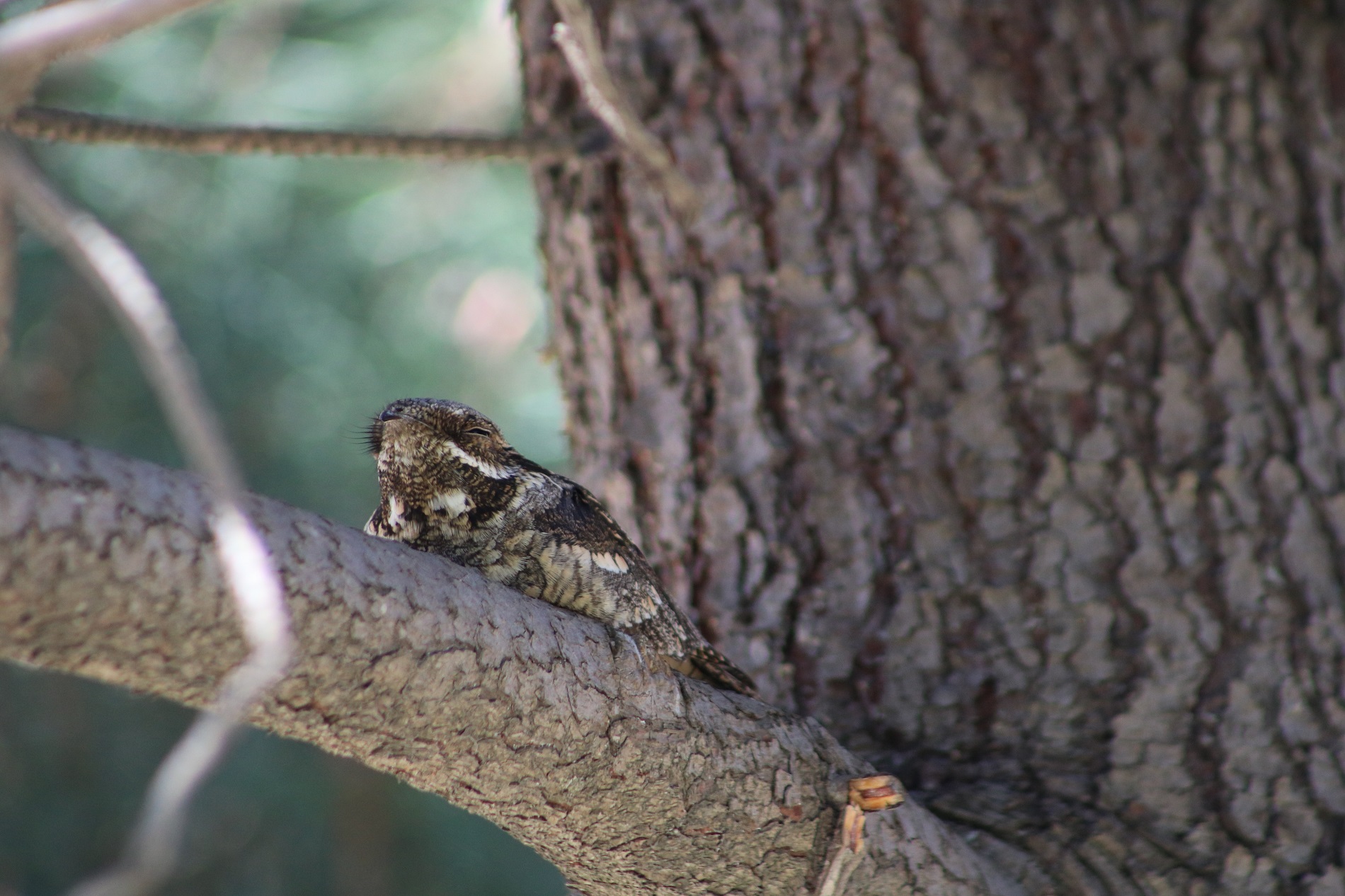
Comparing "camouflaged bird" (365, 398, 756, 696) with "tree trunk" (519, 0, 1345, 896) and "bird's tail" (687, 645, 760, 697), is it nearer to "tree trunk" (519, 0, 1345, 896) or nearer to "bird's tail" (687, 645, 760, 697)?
"bird's tail" (687, 645, 760, 697)

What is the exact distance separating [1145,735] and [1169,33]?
1384 millimetres

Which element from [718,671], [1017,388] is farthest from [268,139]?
[1017,388]

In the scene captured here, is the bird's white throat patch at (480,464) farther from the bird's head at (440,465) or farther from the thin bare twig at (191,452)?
the thin bare twig at (191,452)

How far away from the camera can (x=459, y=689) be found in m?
1.41

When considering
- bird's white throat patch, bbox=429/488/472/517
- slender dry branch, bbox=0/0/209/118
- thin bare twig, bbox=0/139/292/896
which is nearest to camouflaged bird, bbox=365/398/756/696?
bird's white throat patch, bbox=429/488/472/517

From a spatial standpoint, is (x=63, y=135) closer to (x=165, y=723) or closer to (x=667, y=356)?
(x=667, y=356)

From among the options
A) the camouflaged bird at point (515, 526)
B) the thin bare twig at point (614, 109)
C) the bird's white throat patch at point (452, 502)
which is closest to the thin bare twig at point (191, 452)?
the camouflaged bird at point (515, 526)

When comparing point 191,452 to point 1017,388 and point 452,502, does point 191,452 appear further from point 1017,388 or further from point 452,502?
point 1017,388

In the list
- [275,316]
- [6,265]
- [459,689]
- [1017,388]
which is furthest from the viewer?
[275,316]

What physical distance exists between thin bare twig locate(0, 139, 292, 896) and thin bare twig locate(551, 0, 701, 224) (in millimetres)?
1079

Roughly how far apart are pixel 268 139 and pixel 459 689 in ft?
3.59

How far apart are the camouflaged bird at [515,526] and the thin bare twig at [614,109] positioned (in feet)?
1.99

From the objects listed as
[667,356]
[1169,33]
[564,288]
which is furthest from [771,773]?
[1169,33]

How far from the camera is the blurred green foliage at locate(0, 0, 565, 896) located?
516 centimetres
